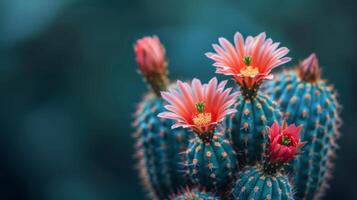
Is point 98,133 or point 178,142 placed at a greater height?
point 98,133

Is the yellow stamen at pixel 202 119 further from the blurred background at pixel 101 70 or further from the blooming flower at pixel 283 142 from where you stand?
the blurred background at pixel 101 70

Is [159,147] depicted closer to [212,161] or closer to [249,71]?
[212,161]

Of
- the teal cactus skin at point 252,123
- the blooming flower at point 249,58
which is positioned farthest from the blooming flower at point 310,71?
the blooming flower at point 249,58

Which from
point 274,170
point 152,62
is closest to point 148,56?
point 152,62

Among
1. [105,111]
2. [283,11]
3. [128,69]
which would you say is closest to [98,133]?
[105,111]

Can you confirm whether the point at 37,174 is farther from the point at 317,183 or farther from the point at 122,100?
the point at 317,183

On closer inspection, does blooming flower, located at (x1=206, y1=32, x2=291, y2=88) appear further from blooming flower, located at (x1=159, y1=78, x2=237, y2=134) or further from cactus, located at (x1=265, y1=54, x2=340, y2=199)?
cactus, located at (x1=265, y1=54, x2=340, y2=199)
